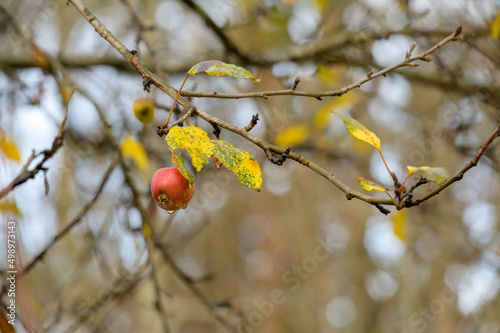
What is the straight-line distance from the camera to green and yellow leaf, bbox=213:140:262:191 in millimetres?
907

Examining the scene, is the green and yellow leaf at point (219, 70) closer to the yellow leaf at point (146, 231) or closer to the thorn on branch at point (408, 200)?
the thorn on branch at point (408, 200)

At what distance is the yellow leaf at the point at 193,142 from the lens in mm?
873

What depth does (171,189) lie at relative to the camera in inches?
40.4

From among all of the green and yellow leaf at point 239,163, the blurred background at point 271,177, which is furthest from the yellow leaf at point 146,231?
the green and yellow leaf at point 239,163

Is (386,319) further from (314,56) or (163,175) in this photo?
(163,175)

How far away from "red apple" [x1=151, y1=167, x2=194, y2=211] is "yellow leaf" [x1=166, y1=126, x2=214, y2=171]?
0.14m

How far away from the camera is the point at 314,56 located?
2.54 meters

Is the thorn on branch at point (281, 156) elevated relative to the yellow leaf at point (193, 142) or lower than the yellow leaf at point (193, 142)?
elevated

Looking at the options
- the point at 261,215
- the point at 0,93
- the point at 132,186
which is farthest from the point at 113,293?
the point at 261,215

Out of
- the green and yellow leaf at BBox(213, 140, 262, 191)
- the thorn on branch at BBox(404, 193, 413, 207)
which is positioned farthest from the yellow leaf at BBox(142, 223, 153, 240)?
the thorn on branch at BBox(404, 193, 413, 207)

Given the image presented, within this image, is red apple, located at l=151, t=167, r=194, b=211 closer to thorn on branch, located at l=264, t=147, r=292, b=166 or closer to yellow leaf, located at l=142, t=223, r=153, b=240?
thorn on branch, located at l=264, t=147, r=292, b=166

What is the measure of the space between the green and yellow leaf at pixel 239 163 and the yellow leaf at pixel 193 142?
2 centimetres

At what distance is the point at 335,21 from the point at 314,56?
1921mm

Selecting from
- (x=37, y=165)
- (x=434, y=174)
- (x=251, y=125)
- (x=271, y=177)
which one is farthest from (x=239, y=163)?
(x=271, y=177)
